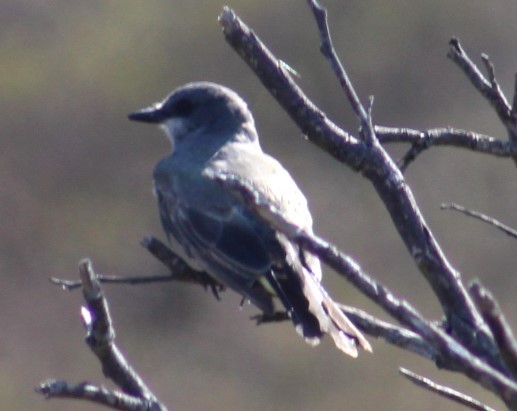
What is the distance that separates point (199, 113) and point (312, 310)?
1858mm

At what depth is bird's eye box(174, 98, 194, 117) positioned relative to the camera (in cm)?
560

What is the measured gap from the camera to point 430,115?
12609 millimetres

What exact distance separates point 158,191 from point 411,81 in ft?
27.4

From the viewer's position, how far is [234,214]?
4.48m

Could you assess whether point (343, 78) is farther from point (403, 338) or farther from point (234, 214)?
point (234, 214)

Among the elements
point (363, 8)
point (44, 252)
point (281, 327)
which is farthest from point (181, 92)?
point (363, 8)

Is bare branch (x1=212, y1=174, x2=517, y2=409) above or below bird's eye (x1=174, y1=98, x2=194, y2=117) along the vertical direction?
above

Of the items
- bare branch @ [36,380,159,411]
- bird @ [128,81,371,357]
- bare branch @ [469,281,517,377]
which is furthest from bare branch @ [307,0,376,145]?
bare branch @ [469,281,517,377]

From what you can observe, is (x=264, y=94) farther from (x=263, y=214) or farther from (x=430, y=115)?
(x=263, y=214)

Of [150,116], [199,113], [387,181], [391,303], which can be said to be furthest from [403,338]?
[150,116]

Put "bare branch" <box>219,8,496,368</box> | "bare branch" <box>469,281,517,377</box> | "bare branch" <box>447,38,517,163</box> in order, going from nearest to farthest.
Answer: "bare branch" <box>469,281,517,377</box> < "bare branch" <box>219,8,496,368</box> < "bare branch" <box>447,38,517,163</box>

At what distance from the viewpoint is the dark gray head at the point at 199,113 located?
18.2 ft

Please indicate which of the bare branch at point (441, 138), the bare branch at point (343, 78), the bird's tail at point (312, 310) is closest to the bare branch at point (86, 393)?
the bare branch at point (343, 78)

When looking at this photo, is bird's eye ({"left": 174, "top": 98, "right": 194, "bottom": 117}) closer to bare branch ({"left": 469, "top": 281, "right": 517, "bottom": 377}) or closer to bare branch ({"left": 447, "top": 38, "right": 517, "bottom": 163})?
bare branch ({"left": 447, "top": 38, "right": 517, "bottom": 163})
